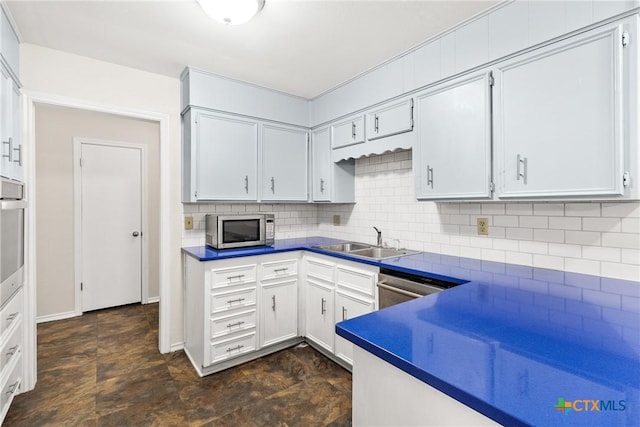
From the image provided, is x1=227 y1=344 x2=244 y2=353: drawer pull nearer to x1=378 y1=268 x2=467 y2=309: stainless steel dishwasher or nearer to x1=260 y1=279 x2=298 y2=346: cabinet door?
x1=260 y1=279 x2=298 y2=346: cabinet door

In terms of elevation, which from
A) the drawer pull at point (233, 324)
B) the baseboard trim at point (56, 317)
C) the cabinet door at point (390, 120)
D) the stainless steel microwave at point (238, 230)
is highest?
the cabinet door at point (390, 120)

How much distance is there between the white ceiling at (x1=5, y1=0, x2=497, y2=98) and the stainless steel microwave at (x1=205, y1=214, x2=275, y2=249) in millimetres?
1310

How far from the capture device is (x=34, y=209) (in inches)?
88.9

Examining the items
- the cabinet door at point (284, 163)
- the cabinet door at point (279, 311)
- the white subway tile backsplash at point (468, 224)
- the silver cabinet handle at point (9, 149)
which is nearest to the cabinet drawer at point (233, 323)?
the cabinet door at point (279, 311)

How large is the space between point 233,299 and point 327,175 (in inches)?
59.6

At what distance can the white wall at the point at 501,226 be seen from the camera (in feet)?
5.40

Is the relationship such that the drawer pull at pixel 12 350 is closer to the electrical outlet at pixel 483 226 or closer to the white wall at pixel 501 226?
the white wall at pixel 501 226

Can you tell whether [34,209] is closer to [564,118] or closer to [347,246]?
[347,246]

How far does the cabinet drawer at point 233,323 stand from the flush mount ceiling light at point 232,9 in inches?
83.1

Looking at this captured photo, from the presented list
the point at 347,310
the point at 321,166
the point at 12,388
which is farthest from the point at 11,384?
the point at 321,166

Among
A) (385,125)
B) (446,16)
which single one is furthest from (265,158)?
(446,16)

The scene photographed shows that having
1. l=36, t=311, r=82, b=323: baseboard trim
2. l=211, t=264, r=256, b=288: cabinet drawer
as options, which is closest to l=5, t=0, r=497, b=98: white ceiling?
l=211, t=264, r=256, b=288: cabinet drawer

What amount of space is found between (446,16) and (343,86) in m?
1.19

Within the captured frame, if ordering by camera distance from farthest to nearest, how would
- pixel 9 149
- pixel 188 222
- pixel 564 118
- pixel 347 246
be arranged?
pixel 347 246, pixel 188 222, pixel 9 149, pixel 564 118
